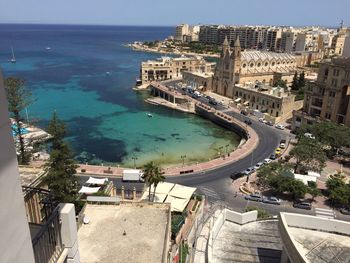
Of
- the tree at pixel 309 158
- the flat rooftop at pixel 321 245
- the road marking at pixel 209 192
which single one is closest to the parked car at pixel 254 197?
the road marking at pixel 209 192

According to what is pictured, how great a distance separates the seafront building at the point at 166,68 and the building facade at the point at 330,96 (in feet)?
182

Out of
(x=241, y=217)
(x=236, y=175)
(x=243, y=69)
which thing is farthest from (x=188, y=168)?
(x=243, y=69)

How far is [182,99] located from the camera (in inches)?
3474

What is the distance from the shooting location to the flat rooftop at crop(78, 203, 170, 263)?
18469 mm

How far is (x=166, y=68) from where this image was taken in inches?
4564

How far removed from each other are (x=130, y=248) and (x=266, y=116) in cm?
5725

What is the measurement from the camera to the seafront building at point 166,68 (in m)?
112

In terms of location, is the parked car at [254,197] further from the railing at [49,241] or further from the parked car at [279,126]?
the railing at [49,241]

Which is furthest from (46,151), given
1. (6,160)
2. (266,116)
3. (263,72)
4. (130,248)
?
(263,72)

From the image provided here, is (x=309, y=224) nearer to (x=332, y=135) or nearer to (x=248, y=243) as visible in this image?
(x=248, y=243)

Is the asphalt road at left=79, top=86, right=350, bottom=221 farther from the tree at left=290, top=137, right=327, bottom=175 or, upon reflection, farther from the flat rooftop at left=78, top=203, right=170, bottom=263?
the flat rooftop at left=78, top=203, right=170, bottom=263

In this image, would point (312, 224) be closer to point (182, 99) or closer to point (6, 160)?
point (6, 160)

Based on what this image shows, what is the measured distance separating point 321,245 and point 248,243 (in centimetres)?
587

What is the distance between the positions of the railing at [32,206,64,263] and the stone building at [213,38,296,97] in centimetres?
8295
